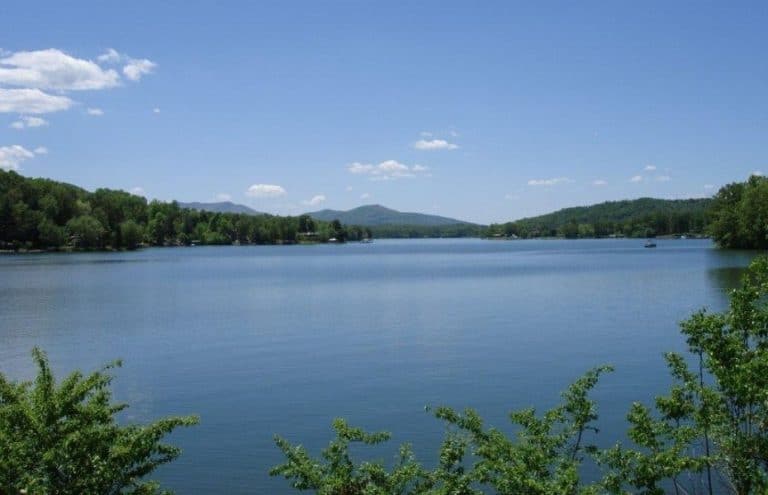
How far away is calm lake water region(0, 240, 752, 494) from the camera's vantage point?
69.8 feet

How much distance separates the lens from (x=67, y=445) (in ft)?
31.9

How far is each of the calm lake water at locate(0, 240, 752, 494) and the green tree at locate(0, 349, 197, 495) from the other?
6.51 m

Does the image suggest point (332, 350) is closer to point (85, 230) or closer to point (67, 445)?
point (67, 445)

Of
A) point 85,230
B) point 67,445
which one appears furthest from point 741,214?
point 85,230

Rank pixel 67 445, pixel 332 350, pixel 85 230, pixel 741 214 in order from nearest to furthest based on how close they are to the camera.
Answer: pixel 67 445
pixel 332 350
pixel 741 214
pixel 85 230

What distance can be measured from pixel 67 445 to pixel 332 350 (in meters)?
25.7

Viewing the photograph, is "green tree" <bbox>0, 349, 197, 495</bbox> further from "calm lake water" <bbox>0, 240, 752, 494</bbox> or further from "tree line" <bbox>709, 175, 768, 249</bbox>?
"tree line" <bbox>709, 175, 768, 249</bbox>

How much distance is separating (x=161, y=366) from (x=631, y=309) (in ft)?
106

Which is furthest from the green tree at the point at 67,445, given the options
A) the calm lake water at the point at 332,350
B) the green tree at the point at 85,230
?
the green tree at the point at 85,230

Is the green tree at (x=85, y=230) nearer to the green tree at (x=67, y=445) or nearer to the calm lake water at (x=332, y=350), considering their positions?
the calm lake water at (x=332, y=350)

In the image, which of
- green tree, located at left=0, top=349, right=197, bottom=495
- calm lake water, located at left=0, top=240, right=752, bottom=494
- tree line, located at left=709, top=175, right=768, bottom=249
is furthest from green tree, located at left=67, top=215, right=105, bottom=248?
green tree, located at left=0, top=349, right=197, bottom=495

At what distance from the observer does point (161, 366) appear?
31906mm

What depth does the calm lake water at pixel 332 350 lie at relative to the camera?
21.3 meters

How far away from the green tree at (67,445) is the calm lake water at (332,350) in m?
6.51
